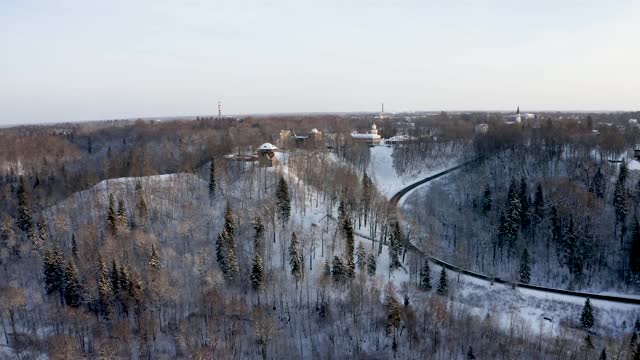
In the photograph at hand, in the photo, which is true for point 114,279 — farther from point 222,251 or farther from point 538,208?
point 538,208

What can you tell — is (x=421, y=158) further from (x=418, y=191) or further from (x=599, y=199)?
A: (x=599, y=199)

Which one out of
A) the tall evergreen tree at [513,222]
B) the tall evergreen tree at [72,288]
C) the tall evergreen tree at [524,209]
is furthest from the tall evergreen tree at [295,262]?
the tall evergreen tree at [524,209]

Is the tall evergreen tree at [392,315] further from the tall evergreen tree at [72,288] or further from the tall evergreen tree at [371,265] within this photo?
the tall evergreen tree at [72,288]

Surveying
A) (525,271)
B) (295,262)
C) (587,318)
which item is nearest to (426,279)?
(525,271)

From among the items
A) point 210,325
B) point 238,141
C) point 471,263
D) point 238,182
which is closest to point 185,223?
point 238,182

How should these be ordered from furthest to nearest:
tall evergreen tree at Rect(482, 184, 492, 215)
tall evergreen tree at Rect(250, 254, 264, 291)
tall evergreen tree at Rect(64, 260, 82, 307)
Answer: tall evergreen tree at Rect(482, 184, 492, 215), tall evergreen tree at Rect(250, 254, 264, 291), tall evergreen tree at Rect(64, 260, 82, 307)

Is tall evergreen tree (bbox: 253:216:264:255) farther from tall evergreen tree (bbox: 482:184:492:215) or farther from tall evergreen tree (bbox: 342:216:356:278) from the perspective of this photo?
tall evergreen tree (bbox: 482:184:492:215)

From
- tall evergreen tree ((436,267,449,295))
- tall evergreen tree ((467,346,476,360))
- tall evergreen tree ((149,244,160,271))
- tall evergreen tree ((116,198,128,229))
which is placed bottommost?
tall evergreen tree ((467,346,476,360))

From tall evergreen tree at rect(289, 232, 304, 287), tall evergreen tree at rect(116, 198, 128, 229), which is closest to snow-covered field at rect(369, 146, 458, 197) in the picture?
tall evergreen tree at rect(289, 232, 304, 287)
